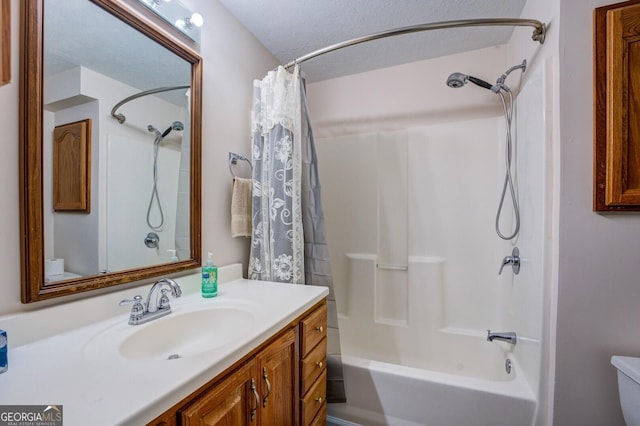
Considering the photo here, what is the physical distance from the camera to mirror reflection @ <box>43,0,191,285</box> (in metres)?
0.83

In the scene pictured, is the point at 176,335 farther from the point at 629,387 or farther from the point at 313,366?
the point at 629,387

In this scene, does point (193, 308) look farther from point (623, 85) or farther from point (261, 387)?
point (623, 85)

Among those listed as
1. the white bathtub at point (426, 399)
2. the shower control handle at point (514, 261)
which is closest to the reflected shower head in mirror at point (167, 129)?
the white bathtub at point (426, 399)

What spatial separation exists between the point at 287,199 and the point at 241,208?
280mm

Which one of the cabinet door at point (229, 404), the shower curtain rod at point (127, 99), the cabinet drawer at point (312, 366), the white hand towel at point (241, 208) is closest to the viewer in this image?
the cabinet door at point (229, 404)

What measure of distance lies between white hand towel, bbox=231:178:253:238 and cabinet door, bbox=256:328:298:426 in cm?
69

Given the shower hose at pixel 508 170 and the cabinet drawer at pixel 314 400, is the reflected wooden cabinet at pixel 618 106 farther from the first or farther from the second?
the cabinet drawer at pixel 314 400

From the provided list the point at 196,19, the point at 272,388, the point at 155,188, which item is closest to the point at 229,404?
the point at 272,388

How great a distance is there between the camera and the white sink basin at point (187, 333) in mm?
881

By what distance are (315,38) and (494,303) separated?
213 cm

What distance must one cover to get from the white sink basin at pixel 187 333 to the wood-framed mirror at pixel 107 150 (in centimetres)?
22

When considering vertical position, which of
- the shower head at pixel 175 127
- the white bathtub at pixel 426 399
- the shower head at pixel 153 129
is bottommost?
the white bathtub at pixel 426 399

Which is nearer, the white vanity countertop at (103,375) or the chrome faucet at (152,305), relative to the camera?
the white vanity countertop at (103,375)

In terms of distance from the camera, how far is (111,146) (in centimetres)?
98
